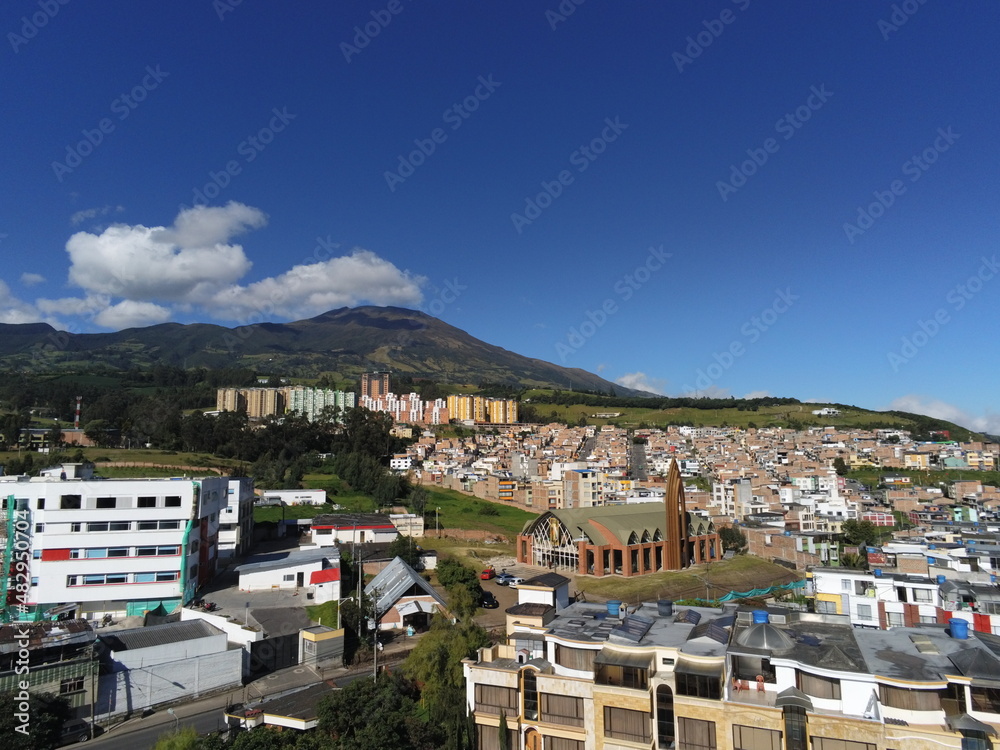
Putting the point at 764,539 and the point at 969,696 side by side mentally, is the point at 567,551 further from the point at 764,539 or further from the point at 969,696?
the point at 969,696

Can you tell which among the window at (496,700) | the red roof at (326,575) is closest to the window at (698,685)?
the window at (496,700)

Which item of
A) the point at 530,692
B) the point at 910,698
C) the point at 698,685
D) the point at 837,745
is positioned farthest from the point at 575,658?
the point at 910,698

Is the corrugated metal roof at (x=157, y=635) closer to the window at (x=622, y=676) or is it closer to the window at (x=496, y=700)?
the window at (x=496, y=700)

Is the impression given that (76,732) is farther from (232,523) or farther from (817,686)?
(232,523)

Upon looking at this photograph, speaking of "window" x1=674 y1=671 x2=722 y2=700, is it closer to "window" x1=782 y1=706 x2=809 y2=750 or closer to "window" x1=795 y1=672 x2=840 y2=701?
"window" x1=782 y1=706 x2=809 y2=750

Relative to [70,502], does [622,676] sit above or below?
below

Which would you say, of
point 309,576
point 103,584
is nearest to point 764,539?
point 309,576
